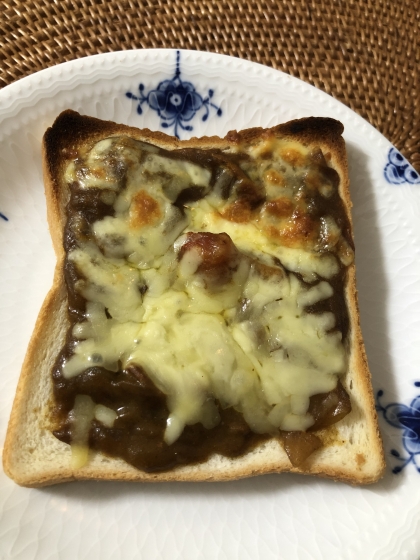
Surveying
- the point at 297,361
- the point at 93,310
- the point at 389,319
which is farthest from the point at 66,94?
the point at 389,319

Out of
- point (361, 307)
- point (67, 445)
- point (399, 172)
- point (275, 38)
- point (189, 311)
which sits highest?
point (275, 38)

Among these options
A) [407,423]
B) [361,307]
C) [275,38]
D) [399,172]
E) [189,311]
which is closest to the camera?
[189,311]

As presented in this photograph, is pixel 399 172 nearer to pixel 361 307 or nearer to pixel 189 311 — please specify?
pixel 361 307

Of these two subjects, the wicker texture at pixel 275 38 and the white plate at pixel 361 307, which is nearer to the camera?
the white plate at pixel 361 307

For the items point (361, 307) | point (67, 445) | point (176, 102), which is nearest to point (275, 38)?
point (176, 102)

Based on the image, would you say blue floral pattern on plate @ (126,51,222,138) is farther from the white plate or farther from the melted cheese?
the melted cheese

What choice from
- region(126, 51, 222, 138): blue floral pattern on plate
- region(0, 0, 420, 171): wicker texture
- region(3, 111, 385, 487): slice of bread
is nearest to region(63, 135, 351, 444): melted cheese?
region(3, 111, 385, 487): slice of bread

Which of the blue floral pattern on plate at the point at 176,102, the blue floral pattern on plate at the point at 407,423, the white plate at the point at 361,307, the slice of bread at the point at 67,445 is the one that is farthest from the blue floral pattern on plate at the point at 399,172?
the blue floral pattern on plate at the point at 407,423

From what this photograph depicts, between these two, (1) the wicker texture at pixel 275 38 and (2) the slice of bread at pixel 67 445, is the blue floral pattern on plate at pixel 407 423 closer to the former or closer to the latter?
(2) the slice of bread at pixel 67 445
